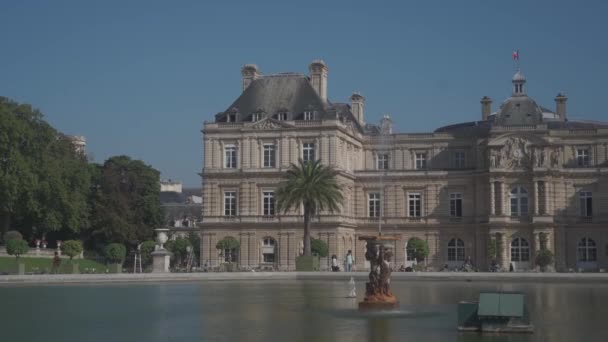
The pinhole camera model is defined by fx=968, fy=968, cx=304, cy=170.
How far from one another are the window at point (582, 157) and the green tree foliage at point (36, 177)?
131 ft

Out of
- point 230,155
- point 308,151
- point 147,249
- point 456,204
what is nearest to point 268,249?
point 230,155

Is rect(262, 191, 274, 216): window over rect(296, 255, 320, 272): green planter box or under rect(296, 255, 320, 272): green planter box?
over

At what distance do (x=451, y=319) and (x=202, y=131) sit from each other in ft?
172

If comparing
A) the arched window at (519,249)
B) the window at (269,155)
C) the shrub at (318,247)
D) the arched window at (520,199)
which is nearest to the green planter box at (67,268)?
the shrub at (318,247)

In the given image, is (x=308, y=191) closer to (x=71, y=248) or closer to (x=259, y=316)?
(x=71, y=248)

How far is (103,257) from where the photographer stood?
80.9m

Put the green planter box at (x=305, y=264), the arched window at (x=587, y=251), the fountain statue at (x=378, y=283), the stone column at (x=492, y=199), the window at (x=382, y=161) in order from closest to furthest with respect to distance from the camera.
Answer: the fountain statue at (x=378, y=283), the green planter box at (x=305, y=264), the arched window at (x=587, y=251), the stone column at (x=492, y=199), the window at (x=382, y=161)

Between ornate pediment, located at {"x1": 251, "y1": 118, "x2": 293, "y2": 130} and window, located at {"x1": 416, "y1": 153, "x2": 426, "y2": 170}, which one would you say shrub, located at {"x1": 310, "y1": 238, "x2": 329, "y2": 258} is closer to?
ornate pediment, located at {"x1": 251, "y1": 118, "x2": 293, "y2": 130}

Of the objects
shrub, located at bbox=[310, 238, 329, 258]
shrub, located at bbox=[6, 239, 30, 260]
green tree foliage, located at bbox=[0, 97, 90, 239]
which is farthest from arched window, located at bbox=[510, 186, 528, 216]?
shrub, located at bbox=[6, 239, 30, 260]

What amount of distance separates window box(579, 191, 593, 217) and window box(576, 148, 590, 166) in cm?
334

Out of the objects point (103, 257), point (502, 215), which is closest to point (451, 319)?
point (502, 215)

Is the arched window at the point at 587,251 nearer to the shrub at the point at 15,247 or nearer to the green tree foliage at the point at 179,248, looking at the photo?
the green tree foliage at the point at 179,248

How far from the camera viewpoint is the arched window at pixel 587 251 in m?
74.6

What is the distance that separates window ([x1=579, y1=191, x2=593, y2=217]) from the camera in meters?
75.5
